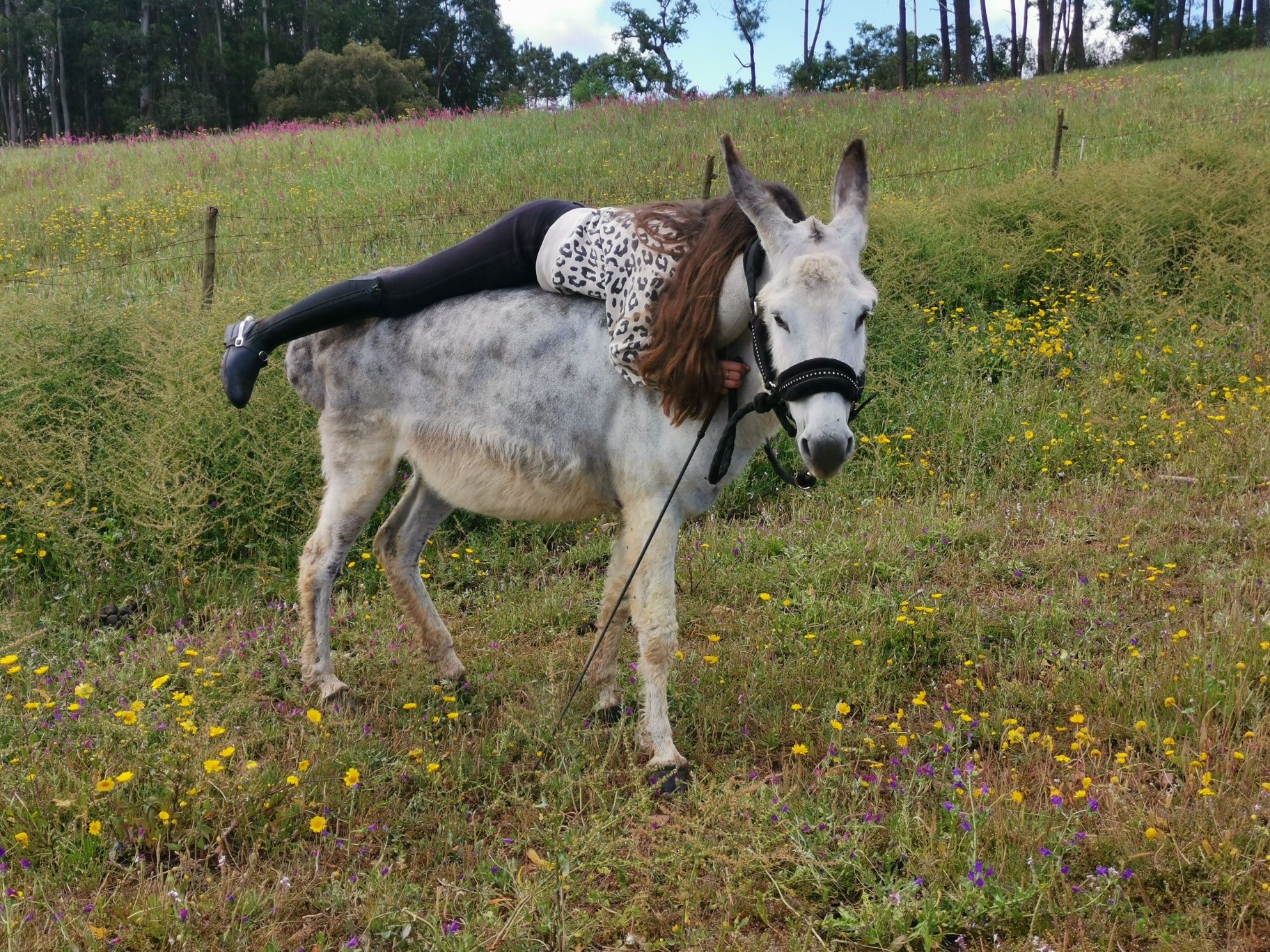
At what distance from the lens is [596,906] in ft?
9.30

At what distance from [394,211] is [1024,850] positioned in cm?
1191

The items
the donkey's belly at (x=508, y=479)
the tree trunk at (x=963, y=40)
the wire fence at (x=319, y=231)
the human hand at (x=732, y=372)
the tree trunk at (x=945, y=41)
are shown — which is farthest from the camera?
the tree trunk at (x=945, y=41)

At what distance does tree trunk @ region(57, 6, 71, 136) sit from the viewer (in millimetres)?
48312

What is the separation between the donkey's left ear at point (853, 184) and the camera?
315 cm

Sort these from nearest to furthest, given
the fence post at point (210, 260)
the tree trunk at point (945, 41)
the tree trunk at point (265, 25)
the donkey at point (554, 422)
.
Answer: the donkey at point (554, 422)
the fence post at point (210, 260)
the tree trunk at point (945, 41)
the tree trunk at point (265, 25)

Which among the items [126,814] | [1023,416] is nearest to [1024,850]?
[126,814]

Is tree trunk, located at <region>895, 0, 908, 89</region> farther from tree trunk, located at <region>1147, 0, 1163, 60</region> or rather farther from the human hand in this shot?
the human hand

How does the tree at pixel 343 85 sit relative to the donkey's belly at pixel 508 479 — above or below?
above

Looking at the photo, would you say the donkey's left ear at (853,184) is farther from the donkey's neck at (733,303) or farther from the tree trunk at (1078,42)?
the tree trunk at (1078,42)

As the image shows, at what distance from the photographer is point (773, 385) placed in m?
2.99

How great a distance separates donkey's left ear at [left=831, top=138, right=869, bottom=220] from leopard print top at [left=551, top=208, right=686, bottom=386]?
0.59 metres

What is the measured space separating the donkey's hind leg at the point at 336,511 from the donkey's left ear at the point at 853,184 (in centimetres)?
213

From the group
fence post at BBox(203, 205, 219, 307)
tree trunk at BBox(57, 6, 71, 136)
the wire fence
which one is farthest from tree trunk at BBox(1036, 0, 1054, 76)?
tree trunk at BBox(57, 6, 71, 136)

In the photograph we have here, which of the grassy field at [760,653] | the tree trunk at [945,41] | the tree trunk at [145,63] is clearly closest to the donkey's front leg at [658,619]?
the grassy field at [760,653]
